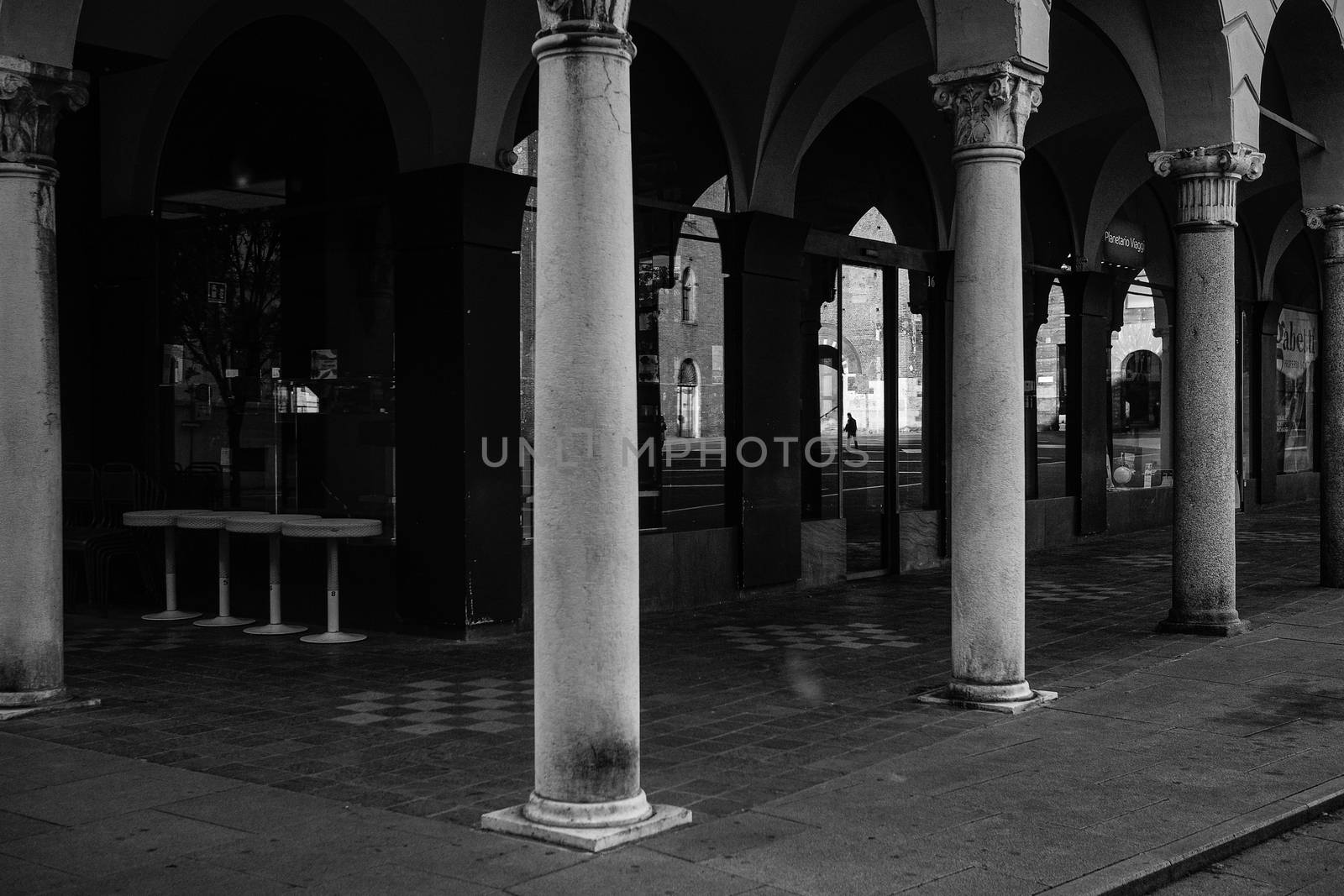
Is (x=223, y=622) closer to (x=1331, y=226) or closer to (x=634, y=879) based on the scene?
(x=634, y=879)

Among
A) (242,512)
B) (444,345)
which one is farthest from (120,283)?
(444,345)

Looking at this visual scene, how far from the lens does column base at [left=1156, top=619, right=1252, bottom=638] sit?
1006 cm

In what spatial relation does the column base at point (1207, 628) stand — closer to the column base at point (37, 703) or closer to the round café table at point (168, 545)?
the column base at point (37, 703)

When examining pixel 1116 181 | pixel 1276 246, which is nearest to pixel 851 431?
pixel 1116 181

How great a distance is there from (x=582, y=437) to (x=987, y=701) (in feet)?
11.5

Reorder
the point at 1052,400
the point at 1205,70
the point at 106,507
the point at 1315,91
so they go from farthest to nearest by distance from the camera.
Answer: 1. the point at 1052,400
2. the point at 1315,91
3. the point at 106,507
4. the point at 1205,70

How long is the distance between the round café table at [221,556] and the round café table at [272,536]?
0.38ft

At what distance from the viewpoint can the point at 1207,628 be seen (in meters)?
10.1

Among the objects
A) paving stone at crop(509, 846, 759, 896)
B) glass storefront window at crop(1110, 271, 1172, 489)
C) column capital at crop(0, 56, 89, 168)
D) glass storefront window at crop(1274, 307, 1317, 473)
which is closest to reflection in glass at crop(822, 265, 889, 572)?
glass storefront window at crop(1110, 271, 1172, 489)

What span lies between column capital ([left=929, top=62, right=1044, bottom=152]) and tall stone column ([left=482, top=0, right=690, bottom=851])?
3108mm

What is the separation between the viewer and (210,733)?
6969 mm

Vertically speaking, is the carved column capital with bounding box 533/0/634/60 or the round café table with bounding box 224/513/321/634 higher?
the carved column capital with bounding box 533/0/634/60

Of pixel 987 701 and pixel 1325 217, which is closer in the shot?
pixel 987 701

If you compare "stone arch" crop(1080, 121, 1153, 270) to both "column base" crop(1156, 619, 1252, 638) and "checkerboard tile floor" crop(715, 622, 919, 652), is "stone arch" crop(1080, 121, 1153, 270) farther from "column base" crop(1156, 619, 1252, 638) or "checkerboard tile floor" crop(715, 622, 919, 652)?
"checkerboard tile floor" crop(715, 622, 919, 652)
